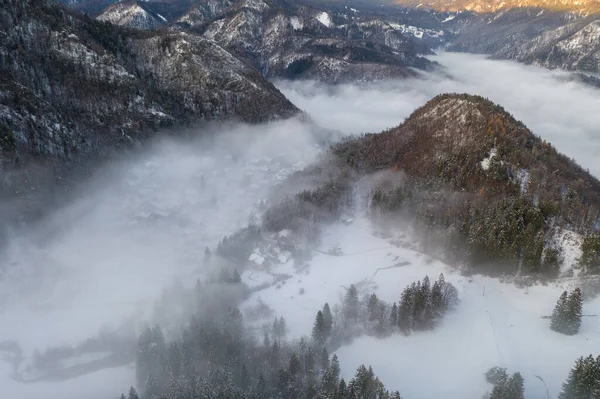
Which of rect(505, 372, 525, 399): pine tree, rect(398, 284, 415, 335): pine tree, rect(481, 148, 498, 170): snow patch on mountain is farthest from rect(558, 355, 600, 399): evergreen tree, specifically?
rect(481, 148, 498, 170): snow patch on mountain

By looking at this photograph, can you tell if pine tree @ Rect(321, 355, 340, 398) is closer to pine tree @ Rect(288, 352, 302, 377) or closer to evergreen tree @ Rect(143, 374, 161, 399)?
pine tree @ Rect(288, 352, 302, 377)

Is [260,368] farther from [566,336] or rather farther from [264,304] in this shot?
[566,336]

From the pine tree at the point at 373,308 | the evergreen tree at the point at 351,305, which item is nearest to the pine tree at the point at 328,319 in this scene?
the evergreen tree at the point at 351,305

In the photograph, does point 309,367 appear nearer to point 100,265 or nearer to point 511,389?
point 511,389

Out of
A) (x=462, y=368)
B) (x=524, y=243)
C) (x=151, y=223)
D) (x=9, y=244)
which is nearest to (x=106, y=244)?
(x=151, y=223)

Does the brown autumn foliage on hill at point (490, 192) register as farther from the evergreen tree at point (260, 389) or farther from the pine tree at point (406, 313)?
the evergreen tree at point (260, 389)
